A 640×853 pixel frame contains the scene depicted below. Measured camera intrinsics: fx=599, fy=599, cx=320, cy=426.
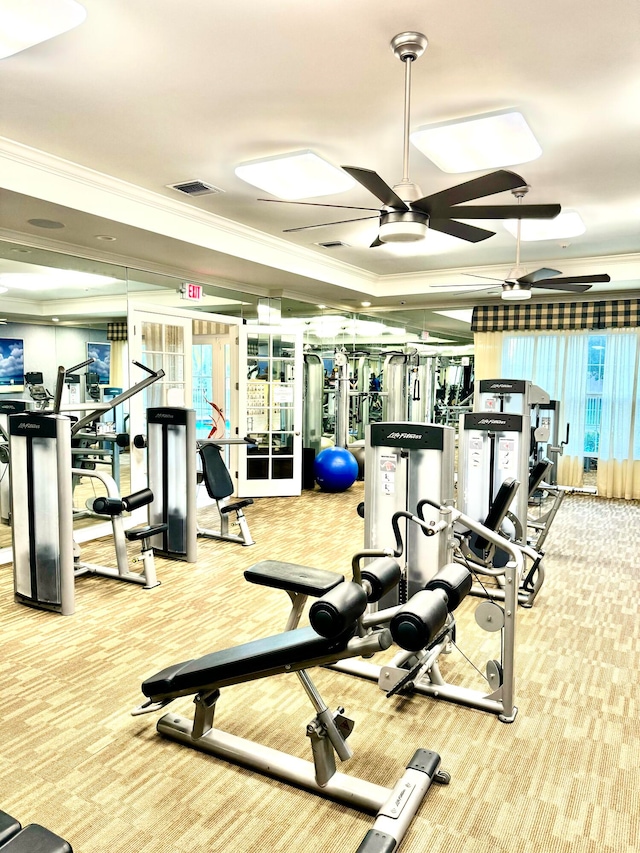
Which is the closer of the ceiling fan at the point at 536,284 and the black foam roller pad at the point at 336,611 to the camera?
the black foam roller pad at the point at 336,611

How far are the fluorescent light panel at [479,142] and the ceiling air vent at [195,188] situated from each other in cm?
158

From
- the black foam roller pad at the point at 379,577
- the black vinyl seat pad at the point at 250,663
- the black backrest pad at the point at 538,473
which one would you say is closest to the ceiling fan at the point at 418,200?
the black foam roller pad at the point at 379,577

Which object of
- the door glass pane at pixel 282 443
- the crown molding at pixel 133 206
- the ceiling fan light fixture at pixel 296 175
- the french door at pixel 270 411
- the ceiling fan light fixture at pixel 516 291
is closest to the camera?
the crown molding at pixel 133 206

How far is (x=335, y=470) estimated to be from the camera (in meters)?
7.50

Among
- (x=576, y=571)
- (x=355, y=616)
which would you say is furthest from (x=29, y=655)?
(x=576, y=571)

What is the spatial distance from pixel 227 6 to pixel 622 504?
22.5 feet

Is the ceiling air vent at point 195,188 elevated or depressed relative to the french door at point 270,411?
elevated

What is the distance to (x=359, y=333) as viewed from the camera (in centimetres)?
892

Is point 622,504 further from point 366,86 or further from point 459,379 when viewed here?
point 366,86

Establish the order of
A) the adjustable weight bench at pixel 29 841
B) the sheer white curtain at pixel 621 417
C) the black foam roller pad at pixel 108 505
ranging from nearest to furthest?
1. the adjustable weight bench at pixel 29 841
2. the black foam roller pad at pixel 108 505
3. the sheer white curtain at pixel 621 417

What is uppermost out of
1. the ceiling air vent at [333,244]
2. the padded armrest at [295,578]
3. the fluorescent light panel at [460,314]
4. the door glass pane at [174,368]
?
the ceiling air vent at [333,244]

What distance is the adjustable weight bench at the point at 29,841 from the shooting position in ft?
3.95

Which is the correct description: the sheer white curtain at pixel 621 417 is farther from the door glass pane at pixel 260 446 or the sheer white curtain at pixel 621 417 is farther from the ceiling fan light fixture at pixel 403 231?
the ceiling fan light fixture at pixel 403 231

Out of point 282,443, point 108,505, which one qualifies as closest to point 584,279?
point 282,443
